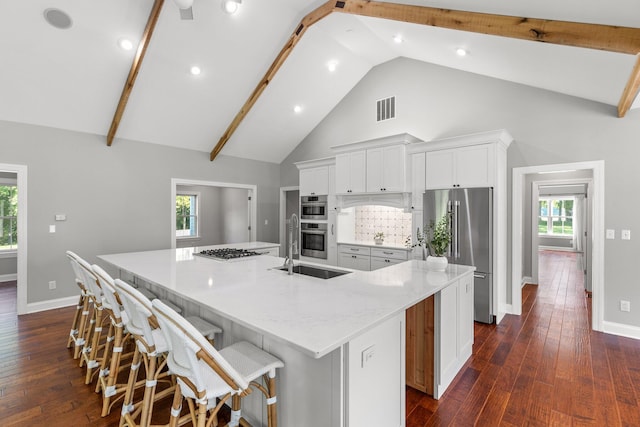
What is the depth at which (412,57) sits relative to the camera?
199 inches

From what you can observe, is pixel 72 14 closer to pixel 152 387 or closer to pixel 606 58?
pixel 152 387

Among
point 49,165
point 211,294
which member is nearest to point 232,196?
point 49,165

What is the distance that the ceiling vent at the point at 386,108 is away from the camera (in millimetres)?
5441

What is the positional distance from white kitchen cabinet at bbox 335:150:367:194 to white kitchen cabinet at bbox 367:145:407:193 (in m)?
0.12

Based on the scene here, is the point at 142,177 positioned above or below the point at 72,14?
below

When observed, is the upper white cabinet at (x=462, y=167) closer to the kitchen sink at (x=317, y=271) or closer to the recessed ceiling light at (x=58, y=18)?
the kitchen sink at (x=317, y=271)

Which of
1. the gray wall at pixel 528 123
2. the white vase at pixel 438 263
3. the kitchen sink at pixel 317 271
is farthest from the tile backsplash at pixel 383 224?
the kitchen sink at pixel 317 271

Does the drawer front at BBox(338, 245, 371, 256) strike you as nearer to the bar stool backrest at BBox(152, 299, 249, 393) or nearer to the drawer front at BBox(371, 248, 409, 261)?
the drawer front at BBox(371, 248, 409, 261)

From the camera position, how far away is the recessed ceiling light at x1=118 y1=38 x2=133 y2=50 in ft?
12.1

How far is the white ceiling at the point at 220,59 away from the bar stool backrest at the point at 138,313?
3250 mm

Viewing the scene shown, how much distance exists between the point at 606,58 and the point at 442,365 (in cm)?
299

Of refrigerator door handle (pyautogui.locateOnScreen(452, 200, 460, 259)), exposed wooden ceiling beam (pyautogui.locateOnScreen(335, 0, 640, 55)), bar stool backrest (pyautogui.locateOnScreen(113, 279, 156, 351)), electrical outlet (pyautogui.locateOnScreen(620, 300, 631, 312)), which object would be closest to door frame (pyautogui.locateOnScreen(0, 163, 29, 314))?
bar stool backrest (pyautogui.locateOnScreen(113, 279, 156, 351))

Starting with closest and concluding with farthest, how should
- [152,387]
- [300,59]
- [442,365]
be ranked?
[152,387] → [442,365] → [300,59]

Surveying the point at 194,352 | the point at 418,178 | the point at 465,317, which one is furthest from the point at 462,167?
the point at 194,352
